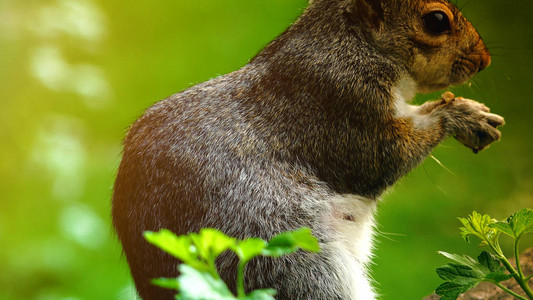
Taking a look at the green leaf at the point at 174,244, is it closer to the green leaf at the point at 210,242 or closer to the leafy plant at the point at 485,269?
the green leaf at the point at 210,242

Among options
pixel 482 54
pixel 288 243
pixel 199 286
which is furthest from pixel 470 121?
pixel 199 286

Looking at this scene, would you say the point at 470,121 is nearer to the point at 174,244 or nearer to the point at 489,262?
the point at 489,262

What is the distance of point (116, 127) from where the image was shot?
13.3ft

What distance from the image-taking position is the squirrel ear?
1.97 meters

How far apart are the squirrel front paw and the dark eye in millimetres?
221

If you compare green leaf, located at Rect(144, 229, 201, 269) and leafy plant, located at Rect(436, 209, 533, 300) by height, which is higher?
leafy plant, located at Rect(436, 209, 533, 300)

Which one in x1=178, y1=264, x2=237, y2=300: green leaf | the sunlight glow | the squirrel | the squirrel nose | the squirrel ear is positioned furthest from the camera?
the sunlight glow

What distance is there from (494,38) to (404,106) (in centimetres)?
181

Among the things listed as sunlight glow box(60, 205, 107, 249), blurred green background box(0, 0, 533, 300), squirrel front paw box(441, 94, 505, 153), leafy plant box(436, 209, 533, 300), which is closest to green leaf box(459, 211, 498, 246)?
leafy plant box(436, 209, 533, 300)

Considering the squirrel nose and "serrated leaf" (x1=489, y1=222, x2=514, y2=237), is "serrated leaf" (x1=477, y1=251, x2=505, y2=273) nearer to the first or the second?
"serrated leaf" (x1=489, y1=222, x2=514, y2=237)

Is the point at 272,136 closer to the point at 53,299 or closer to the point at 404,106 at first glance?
the point at 404,106

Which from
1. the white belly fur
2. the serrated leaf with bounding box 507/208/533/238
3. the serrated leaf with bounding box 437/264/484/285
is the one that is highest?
the white belly fur

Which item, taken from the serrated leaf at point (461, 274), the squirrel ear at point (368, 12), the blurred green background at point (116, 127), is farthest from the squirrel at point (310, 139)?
the blurred green background at point (116, 127)

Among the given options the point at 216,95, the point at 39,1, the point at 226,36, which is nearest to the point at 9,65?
the point at 39,1
